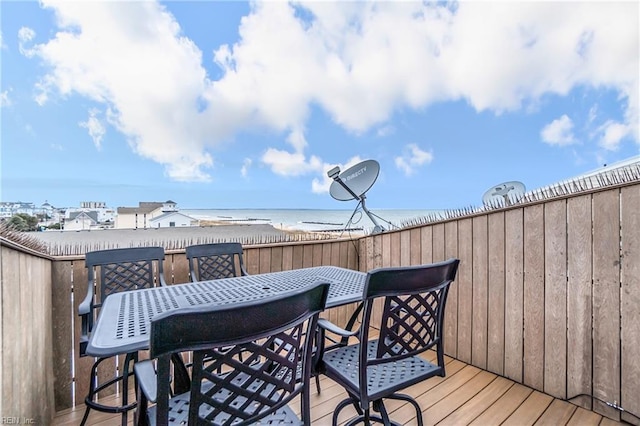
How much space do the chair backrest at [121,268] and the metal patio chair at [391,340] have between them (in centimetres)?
141

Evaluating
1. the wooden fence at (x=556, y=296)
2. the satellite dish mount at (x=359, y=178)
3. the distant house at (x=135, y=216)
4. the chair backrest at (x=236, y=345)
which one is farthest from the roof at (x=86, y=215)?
the wooden fence at (x=556, y=296)

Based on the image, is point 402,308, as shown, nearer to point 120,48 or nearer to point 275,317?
point 275,317

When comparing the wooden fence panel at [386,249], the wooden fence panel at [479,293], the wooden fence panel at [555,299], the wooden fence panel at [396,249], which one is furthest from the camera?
the wooden fence panel at [386,249]

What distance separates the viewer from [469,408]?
1.81 metres

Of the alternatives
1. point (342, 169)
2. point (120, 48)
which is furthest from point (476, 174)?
point (120, 48)

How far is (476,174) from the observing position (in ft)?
40.3

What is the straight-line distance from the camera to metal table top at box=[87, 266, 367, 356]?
100 centimetres

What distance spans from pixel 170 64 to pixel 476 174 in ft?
39.6

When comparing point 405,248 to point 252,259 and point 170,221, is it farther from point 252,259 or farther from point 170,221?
point 170,221

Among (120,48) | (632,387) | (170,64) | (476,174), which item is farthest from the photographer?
(476,174)

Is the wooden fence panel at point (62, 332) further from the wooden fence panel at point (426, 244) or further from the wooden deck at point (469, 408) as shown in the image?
the wooden fence panel at point (426, 244)

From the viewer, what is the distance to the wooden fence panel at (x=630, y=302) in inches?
63.2

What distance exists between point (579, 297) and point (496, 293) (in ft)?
1.64

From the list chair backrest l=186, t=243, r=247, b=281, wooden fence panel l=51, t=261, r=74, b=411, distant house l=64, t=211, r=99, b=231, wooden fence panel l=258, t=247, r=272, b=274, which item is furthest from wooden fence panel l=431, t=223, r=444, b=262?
distant house l=64, t=211, r=99, b=231
